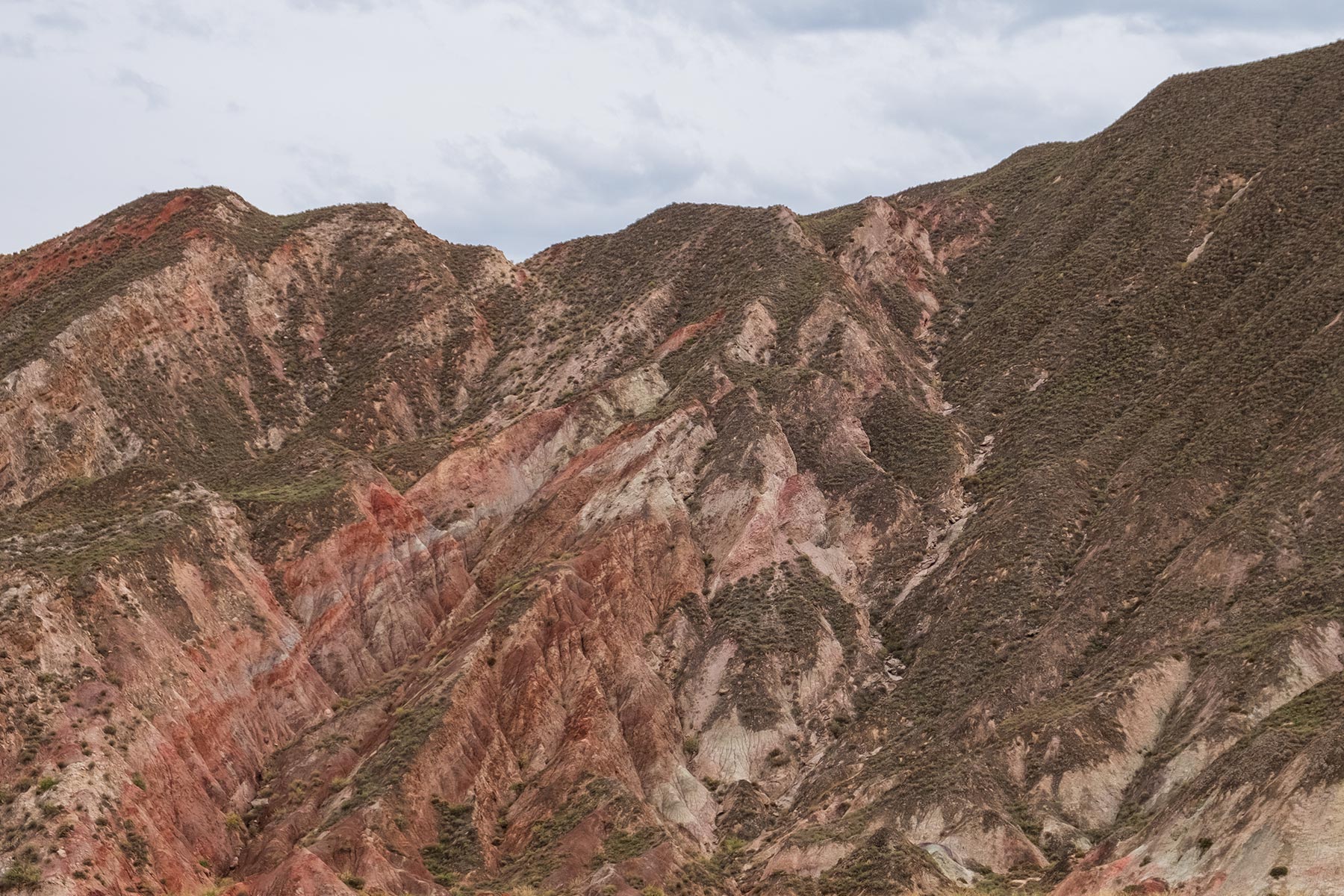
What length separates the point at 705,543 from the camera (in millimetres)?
76375

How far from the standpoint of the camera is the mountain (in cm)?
5941

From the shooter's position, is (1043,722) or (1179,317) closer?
(1043,722)

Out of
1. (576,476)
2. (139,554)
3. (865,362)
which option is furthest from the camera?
(865,362)

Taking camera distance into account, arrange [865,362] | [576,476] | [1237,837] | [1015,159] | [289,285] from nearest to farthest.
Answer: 1. [1237,837]
2. [576,476]
3. [865,362]
4. [289,285]
5. [1015,159]

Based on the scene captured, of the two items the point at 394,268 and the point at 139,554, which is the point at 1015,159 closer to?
the point at 394,268

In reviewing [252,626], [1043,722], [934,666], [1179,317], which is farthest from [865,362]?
[252,626]

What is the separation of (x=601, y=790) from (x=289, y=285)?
45.0m

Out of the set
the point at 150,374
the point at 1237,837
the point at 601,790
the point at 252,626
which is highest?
the point at 150,374

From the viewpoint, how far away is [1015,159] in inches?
4451

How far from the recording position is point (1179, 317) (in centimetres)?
8256

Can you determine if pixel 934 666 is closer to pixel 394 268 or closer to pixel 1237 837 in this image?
pixel 1237 837

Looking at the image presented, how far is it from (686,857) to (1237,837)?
19.9m

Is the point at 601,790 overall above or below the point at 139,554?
below

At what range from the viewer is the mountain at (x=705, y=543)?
59.4m
